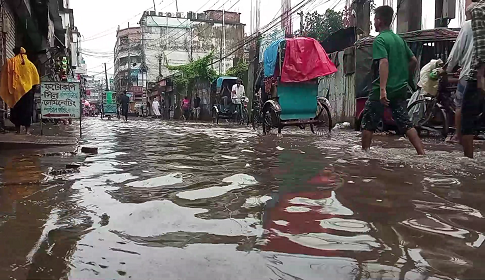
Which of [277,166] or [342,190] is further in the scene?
[277,166]

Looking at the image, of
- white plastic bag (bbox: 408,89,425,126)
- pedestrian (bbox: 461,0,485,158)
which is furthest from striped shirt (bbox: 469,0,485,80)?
white plastic bag (bbox: 408,89,425,126)

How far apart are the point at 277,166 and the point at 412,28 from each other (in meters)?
10.4

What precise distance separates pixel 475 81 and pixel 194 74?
1004 inches

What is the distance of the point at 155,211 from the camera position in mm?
2418

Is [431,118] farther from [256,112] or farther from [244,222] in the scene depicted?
[244,222]

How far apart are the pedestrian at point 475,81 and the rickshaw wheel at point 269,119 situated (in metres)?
4.09

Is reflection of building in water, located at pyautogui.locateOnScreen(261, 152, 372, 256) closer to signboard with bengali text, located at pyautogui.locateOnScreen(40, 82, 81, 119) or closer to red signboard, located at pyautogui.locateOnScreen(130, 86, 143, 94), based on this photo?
signboard with bengali text, located at pyautogui.locateOnScreen(40, 82, 81, 119)

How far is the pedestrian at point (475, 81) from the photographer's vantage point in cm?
422

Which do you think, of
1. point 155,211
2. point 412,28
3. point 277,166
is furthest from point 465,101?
point 412,28

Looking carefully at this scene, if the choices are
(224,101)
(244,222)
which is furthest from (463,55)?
(224,101)

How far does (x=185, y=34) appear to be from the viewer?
55.0 m

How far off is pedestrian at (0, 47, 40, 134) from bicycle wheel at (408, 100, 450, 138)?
6.73 m

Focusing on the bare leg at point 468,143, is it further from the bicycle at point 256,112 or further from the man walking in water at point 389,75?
the bicycle at point 256,112

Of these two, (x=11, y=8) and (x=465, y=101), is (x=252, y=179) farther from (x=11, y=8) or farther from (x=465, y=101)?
(x=11, y=8)
